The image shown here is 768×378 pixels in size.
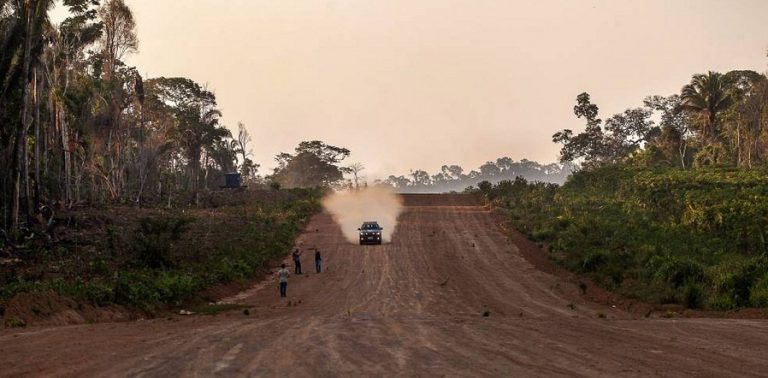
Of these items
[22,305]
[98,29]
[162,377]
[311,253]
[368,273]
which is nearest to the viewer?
[162,377]

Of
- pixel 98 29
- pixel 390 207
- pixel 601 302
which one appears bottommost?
pixel 601 302

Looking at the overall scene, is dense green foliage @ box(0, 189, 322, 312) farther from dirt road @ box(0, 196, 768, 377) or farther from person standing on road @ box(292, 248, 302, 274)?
dirt road @ box(0, 196, 768, 377)

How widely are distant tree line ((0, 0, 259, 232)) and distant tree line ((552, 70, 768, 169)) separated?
54.3 meters

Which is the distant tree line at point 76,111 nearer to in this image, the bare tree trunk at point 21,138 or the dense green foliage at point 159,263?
the bare tree trunk at point 21,138

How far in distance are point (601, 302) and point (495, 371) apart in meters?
18.8

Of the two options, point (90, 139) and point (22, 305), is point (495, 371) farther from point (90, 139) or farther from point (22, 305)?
point (90, 139)

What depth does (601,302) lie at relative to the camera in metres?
28.9

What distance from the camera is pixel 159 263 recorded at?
31344 mm

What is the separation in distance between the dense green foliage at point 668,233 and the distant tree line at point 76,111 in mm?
29880

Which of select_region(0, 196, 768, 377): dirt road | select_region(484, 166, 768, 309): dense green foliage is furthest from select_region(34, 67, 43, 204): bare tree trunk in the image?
select_region(484, 166, 768, 309): dense green foliage

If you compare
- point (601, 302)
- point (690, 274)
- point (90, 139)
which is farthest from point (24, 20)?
point (690, 274)

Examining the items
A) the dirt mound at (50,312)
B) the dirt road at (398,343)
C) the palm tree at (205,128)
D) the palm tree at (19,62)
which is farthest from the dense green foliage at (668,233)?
the palm tree at (205,128)

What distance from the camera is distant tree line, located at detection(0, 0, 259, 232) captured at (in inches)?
1345

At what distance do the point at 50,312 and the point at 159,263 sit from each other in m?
10.9
